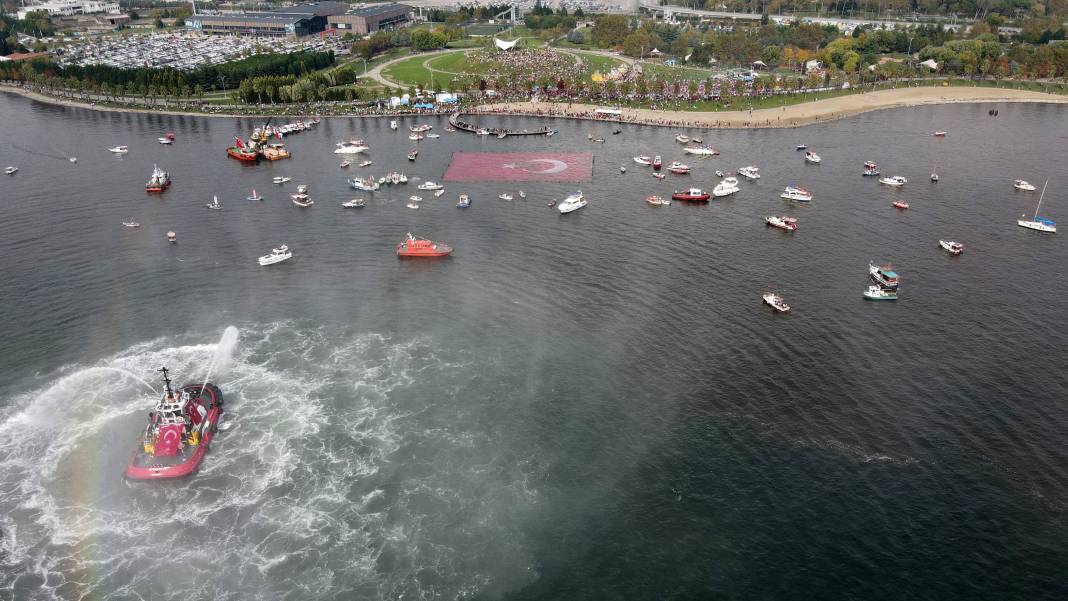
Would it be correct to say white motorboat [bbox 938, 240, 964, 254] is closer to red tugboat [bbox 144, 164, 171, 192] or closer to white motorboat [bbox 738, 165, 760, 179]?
white motorboat [bbox 738, 165, 760, 179]

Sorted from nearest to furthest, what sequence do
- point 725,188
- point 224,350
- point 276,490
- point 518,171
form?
point 276,490, point 224,350, point 725,188, point 518,171

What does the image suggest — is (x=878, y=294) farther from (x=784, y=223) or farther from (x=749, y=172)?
(x=749, y=172)

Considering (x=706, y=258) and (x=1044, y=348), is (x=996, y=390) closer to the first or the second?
(x=1044, y=348)

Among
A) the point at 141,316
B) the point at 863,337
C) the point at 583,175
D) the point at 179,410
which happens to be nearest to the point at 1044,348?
the point at 863,337

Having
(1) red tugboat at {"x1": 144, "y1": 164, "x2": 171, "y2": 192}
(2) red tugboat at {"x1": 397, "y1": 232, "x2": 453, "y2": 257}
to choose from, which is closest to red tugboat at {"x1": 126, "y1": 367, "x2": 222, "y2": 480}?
(2) red tugboat at {"x1": 397, "y1": 232, "x2": 453, "y2": 257}

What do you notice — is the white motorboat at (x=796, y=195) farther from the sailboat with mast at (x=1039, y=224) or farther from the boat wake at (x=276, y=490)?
the boat wake at (x=276, y=490)

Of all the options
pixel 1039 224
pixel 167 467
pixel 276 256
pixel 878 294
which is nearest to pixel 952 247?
pixel 1039 224
